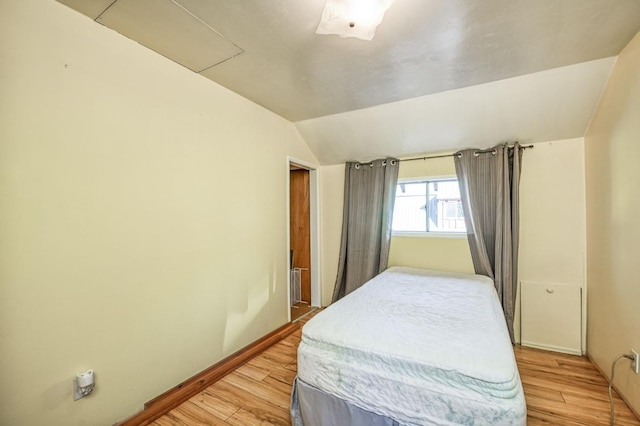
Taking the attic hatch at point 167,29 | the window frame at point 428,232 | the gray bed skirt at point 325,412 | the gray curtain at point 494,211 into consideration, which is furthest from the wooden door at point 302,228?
the gray bed skirt at point 325,412

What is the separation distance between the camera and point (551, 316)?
260 centimetres

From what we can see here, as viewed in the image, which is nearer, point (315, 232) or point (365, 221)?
point (365, 221)

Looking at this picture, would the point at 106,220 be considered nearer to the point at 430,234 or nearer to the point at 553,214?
the point at 430,234

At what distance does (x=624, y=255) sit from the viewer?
181 cm

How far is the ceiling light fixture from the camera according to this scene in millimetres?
1247

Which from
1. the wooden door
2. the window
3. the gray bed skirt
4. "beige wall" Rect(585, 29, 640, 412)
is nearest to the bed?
the gray bed skirt

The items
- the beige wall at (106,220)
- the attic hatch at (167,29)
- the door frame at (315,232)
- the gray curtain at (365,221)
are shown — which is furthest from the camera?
the door frame at (315,232)

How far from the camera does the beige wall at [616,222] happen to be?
5.54 ft

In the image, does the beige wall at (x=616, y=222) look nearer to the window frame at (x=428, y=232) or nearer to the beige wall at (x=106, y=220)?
the window frame at (x=428, y=232)

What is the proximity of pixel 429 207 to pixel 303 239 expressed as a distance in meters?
1.71

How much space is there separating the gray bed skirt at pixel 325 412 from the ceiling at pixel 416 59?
203 centimetres

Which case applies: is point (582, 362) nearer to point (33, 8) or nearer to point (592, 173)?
point (592, 173)

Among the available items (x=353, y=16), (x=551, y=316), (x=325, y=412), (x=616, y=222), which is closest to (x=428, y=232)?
(x=551, y=316)

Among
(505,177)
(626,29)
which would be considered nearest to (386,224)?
(505,177)
